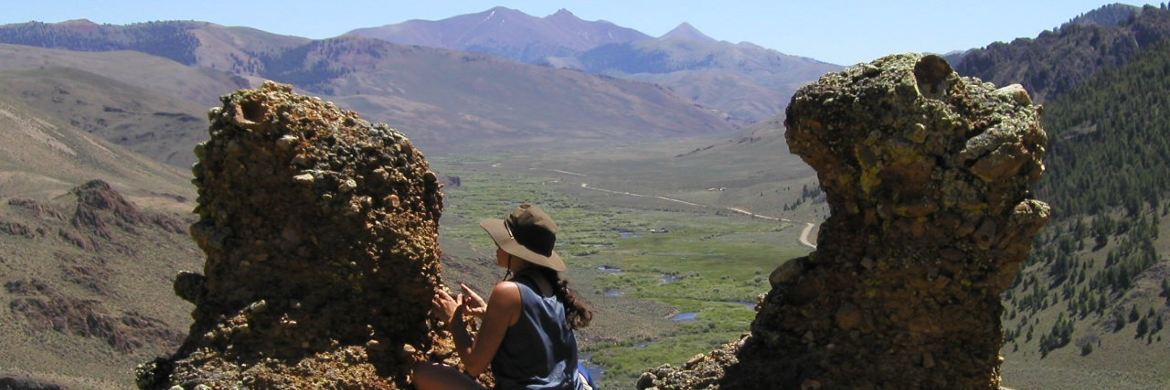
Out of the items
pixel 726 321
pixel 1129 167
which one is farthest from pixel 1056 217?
pixel 726 321

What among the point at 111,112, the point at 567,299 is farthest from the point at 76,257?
the point at 111,112

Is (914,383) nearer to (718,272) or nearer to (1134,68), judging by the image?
(718,272)

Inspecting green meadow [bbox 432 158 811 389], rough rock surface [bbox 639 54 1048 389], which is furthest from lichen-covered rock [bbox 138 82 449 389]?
green meadow [bbox 432 158 811 389]

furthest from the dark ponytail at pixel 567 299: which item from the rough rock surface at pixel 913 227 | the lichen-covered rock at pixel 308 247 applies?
the rough rock surface at pixel 913 227

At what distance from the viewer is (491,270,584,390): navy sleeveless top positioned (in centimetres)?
536

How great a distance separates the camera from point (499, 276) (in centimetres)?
4484

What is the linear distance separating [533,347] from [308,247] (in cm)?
125

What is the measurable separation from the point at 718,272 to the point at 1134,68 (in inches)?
902

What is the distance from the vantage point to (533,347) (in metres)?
5.40

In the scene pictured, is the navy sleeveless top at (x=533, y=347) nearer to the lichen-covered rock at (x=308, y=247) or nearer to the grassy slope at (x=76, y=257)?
the lichen-covered rock at (x=308, y=247)

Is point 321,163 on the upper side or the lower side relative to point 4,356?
upper

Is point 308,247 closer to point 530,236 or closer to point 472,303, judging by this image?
point 472,303

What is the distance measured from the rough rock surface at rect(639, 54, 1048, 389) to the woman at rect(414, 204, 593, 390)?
1126mm

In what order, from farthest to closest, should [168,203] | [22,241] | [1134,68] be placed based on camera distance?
[1134,68], [168,203], [22,241]
